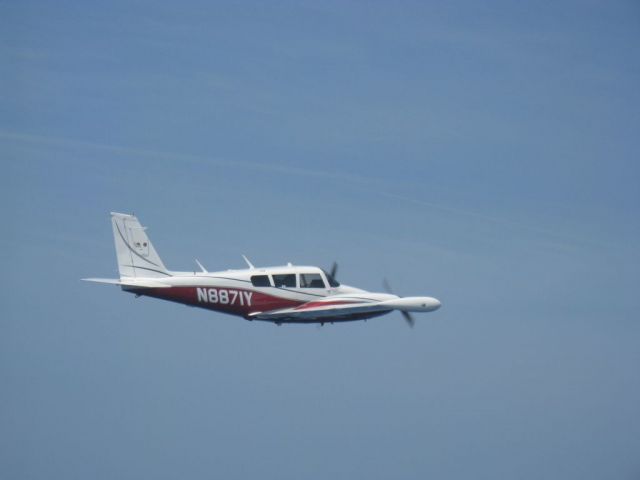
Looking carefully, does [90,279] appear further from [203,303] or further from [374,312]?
[374,312]

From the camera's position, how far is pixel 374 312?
2633 inches

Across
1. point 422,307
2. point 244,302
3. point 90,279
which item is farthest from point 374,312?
point 90,279

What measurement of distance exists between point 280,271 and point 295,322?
12.9 ft

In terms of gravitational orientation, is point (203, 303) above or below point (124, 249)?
below

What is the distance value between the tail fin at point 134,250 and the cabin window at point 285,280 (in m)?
7.77

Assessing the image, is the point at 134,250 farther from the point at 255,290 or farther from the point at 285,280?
the point at 285,280

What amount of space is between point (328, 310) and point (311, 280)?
8.27ft

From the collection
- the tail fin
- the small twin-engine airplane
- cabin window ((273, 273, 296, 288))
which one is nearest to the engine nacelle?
the small twin-engine airplane

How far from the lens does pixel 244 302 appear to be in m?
65.1

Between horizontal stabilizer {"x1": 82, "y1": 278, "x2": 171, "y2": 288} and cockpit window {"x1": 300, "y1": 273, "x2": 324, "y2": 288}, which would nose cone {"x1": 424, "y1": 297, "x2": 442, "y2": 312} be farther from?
horizontal stabilizer {"x1": 82, "y1": 278, "x2": 171, "y2": 288}

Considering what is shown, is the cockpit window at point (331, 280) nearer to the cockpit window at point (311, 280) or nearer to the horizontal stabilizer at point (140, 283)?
the cockpit window at point (311, 280)

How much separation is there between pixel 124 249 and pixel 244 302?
9.73 meters

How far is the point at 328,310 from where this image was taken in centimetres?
6556

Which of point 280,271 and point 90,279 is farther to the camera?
point 280,271
